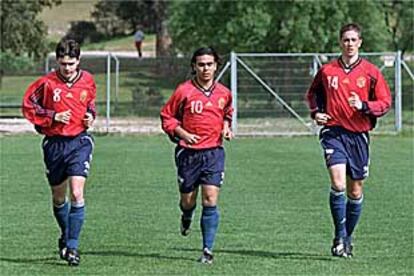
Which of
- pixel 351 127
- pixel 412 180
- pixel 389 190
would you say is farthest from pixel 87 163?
pixel 412 180

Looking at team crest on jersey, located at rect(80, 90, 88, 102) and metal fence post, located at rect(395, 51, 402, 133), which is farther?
metal fence post, located at rect(395, 51, 402, 133)

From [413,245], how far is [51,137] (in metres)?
3.57

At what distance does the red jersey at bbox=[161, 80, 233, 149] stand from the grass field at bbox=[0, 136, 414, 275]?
1.09 m

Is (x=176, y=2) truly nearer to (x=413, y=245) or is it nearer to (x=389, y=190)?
(x=389, y=190)

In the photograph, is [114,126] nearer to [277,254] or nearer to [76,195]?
[277,254]

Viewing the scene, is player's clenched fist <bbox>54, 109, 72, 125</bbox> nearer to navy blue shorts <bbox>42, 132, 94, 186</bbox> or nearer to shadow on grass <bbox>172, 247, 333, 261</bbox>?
navy blue shorts <bbox>42, 132, 94, 186</bbox>

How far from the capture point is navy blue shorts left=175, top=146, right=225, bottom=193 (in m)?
9.71

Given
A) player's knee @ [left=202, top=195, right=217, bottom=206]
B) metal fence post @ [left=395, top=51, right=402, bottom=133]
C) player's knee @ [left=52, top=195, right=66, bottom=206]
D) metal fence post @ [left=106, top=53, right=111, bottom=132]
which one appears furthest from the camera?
metal fence post @ [left=106, top=53, right=111, bottom=132]

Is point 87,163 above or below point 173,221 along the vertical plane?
above

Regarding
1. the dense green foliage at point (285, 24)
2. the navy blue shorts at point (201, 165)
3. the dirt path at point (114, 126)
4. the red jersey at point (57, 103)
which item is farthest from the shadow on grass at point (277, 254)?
the dense green foliage at point (285, 24)

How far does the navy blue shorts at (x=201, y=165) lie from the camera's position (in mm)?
9711

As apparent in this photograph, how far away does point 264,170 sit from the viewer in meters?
19.3

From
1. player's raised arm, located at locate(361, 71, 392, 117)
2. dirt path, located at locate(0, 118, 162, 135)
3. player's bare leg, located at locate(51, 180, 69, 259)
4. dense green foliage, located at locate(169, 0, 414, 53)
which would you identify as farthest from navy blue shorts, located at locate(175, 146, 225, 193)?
dense green foliage, located at locate(169, 0, 414, 53)

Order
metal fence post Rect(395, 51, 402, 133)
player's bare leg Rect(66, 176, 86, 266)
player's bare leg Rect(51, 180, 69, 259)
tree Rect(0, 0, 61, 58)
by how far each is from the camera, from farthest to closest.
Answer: tree Rect(0, 0, 61, 58)
metal fence post Rect(395, 51, 402, 133)
player's bare leg Rect(51, 180, 69, 259)
player's bare leg Rect(66, 176, 86, 266)
